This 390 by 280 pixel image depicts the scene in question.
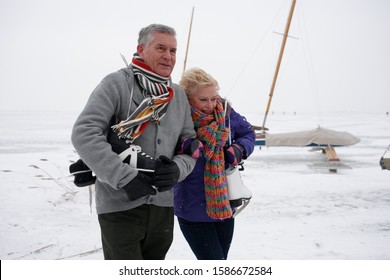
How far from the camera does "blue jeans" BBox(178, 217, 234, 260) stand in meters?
1.92

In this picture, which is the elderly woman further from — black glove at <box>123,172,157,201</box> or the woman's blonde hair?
black glove at <box>123,172,157,201</box>

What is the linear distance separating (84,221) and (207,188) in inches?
112

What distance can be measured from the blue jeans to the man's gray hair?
1152 millimetres

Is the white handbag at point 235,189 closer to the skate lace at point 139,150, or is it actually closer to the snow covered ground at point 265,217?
the skate lace at point 139,150

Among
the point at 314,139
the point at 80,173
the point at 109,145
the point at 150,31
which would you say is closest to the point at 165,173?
the point at 109,145

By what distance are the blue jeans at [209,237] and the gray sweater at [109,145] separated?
36 centimetres

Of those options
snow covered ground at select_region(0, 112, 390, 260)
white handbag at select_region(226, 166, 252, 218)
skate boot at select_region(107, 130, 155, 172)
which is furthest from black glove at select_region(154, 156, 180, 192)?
snow covered ground at select_region(0, 112, 390, 260)

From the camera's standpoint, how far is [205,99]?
1.93 m

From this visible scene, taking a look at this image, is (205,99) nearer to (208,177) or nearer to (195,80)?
(195,80)

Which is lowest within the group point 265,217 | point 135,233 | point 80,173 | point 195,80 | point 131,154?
point 265,217

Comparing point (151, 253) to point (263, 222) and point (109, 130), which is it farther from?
point (263, 222)

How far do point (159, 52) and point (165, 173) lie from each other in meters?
0.62

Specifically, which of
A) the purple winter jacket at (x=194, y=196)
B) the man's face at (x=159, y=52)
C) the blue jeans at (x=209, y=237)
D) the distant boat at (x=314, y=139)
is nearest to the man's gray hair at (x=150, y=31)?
the man's face at (x=159, y=52)

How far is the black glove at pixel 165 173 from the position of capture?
1444mm
